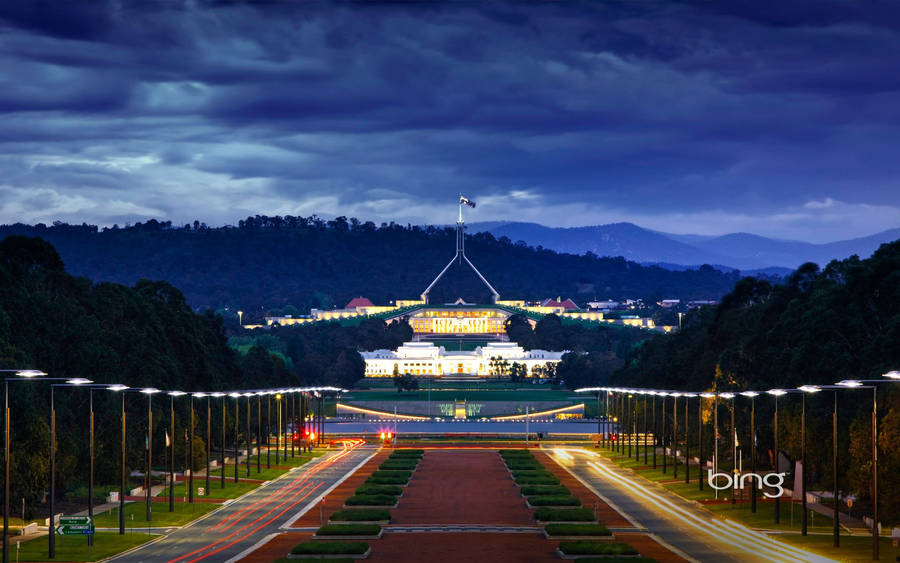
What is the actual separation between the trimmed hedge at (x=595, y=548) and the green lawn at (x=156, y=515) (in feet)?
73.5

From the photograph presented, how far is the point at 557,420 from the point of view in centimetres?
18400

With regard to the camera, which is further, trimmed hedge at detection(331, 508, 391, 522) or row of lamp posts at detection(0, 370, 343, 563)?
trimmed hedge at detection(331, 508, 391, 522)

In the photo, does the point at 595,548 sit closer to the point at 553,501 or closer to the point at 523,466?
the point at 553,501

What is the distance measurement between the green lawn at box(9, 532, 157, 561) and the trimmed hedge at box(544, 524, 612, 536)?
18992mm

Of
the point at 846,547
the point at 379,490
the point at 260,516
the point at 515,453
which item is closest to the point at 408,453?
the point at 515,453

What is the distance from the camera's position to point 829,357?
84.8m

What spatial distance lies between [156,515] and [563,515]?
22.1 metres

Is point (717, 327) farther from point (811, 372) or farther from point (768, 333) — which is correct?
point (811, 372)

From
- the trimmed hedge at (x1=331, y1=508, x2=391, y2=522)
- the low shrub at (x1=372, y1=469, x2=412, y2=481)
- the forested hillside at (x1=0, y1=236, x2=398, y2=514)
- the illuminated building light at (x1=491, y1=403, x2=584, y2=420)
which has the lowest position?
the illuminated building light at (x1=491, y1=403, x2=584, y2=420)

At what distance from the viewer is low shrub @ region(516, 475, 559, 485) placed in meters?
94.1

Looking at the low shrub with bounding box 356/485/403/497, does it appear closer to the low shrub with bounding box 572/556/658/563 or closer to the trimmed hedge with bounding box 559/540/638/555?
the trimmed hedge with bounding box 559/540/638/555

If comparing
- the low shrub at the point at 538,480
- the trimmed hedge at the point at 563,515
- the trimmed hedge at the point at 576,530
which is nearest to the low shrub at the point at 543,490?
the low shrub at the point at 538,480

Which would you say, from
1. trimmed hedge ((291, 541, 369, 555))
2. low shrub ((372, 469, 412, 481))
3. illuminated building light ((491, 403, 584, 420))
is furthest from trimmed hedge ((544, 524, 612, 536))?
illuminated building light ((491, 403, 584, 420))

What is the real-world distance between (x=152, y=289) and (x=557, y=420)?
68642mm
